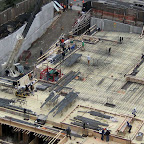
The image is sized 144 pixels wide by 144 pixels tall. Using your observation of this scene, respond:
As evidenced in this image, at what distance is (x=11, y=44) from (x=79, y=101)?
1951 cm

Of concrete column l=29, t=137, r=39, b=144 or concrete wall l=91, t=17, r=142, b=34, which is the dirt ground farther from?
concrete column l=29, t=137, r=39, b=144

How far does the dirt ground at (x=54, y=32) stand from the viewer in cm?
8601

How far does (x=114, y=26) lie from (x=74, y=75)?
20.7 metres

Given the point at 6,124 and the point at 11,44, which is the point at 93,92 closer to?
the point at 6,124

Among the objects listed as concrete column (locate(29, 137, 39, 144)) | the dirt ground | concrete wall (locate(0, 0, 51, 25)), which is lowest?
concrete column (locate(29, 137, 39, 144))

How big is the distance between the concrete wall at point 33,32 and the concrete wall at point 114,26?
23.8 ft

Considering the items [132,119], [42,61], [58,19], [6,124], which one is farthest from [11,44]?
[132,119]

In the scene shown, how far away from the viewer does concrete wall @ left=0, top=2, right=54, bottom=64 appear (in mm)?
80562

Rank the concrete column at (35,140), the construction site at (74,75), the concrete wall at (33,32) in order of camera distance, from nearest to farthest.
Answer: the construction site at (74,75)
the concrete column at (35,140)
the concrete wall at (33,32)

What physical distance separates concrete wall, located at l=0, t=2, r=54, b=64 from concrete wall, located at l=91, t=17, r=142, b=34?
7.26 m

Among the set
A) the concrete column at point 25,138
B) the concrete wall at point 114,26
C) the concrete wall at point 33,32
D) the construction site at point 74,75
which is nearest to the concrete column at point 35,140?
the construction site at point 74,75

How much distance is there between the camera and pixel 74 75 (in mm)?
73438

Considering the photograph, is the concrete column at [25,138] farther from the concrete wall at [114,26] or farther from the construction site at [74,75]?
the concrete wall at [114,26]

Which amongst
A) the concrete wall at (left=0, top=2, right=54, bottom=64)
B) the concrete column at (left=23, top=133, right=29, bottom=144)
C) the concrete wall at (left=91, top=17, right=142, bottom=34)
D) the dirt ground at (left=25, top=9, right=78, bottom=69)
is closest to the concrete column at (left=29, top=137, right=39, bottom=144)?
the concrete column at (left=23, top=133, right=29, bottom=144)
